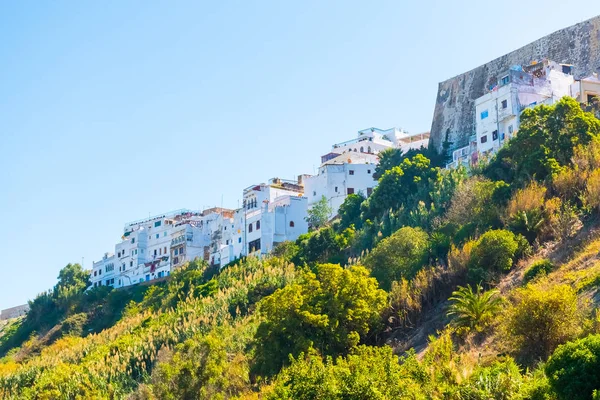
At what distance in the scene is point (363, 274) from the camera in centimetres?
2775

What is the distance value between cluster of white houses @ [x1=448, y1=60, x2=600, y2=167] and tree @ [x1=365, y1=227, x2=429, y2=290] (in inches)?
517

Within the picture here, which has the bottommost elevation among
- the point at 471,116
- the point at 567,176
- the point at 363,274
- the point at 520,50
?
the point at 363,274

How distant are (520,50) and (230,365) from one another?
36.1 m

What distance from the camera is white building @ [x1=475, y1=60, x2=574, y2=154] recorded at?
142 ft

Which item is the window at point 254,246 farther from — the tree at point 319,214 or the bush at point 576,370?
the bush at point 576,370

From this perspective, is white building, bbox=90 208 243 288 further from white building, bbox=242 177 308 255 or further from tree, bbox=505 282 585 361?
tree, bbox=505 282 585 361

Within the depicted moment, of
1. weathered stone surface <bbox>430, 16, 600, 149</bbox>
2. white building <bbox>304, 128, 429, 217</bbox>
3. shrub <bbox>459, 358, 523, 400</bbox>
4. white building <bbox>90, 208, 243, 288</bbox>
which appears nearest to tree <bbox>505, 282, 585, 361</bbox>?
shrub <bbox>459, 358, 523, 400</bbox>

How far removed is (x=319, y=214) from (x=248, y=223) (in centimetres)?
507

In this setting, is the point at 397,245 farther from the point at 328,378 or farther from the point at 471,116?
the point at 471,116

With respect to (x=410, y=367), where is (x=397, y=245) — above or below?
above

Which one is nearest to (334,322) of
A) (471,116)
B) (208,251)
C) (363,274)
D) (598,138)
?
(363,274)

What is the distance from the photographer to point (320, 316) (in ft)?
81.5

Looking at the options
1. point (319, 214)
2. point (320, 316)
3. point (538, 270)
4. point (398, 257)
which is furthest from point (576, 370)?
point (319, 214)

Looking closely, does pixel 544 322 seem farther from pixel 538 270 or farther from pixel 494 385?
pixel 538 270
